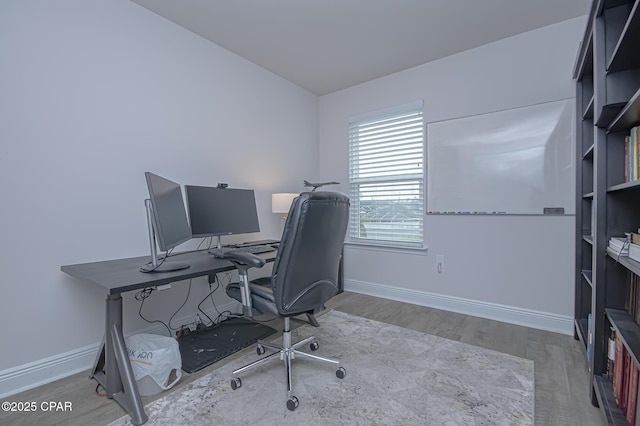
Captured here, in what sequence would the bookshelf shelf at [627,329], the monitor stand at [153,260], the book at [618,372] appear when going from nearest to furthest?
the bookshelf shelf at [627,329] → the book at [618,372] → the monitor stand at [153,260]

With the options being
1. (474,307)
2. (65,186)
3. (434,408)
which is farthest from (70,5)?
(474,307)

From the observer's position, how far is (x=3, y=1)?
5.34ft

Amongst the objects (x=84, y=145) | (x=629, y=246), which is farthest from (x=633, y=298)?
(x=84, y=145)

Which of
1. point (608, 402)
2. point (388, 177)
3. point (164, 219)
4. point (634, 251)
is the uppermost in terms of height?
point (388, 177)

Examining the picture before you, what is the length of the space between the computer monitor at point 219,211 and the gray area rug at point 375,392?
0.98 meters

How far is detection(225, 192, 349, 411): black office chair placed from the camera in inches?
57.6

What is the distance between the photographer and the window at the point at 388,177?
10.5 feet

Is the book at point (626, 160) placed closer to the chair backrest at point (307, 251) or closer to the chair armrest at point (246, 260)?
the chair backrest at point (307, 251)

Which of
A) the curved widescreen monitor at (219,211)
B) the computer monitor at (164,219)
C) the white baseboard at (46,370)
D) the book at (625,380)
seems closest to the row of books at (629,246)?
the book at (625,380)

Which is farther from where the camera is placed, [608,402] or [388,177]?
[388,177]

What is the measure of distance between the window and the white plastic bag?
7.93 ft

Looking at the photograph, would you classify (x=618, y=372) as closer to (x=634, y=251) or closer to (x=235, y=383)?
(x=634, y=251)

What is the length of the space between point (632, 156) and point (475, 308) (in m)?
1.89

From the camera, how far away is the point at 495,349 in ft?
6.99
